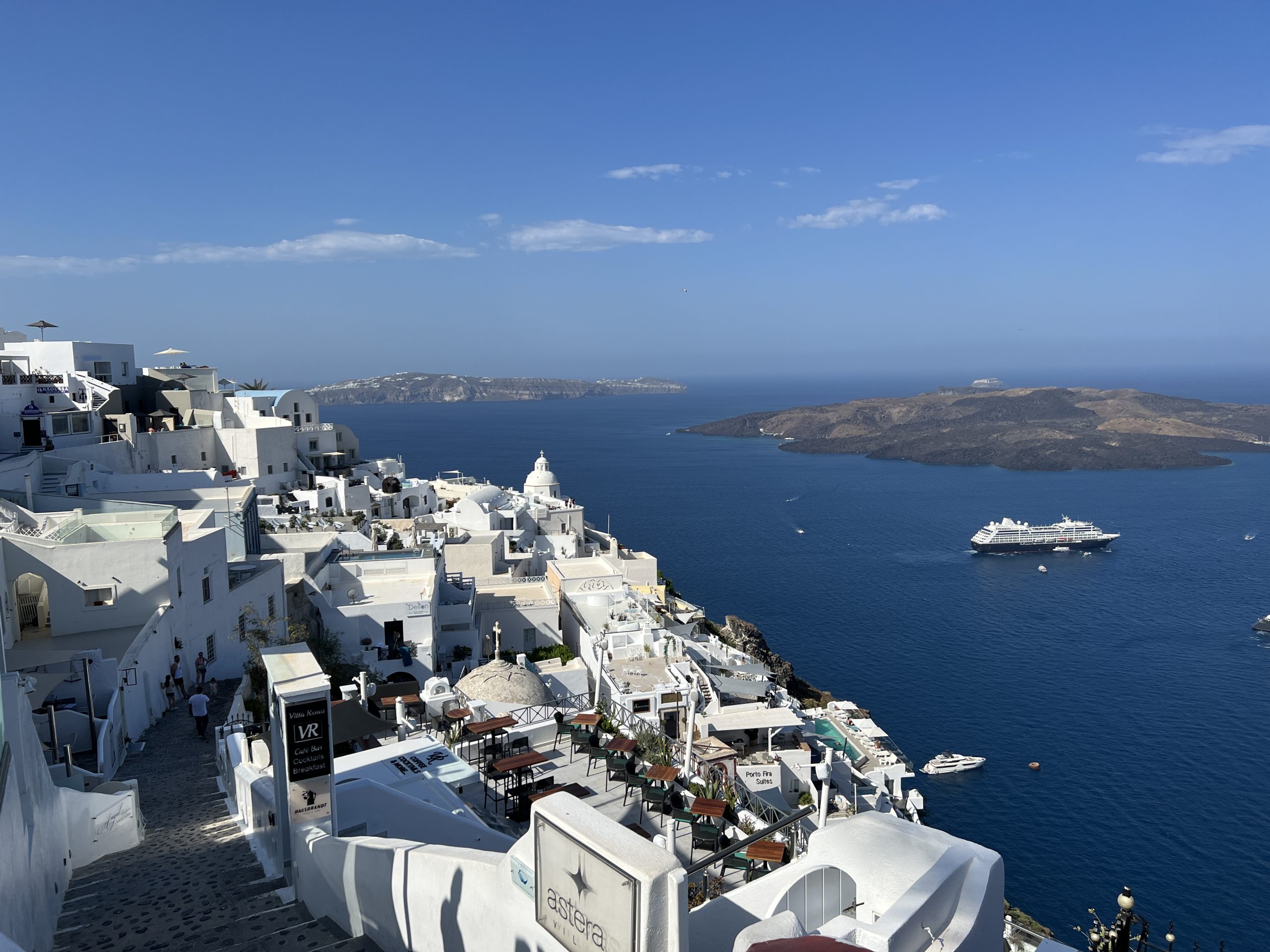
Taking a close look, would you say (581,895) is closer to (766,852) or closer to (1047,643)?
(766,852)

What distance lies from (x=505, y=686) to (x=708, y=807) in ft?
22.9

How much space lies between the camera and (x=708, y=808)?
881 centimetres

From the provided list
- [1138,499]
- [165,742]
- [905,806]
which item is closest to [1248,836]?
[905,806]

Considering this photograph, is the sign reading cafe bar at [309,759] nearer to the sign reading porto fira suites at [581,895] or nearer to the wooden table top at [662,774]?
the sign reading porto fira suites at [581,895]

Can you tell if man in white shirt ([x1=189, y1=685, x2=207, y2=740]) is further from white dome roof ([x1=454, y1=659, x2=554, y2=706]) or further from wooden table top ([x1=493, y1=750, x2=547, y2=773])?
white dome roof ([x1=454, y1=659, x2=554, y2=706])

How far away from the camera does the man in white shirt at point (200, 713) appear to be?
10477mm

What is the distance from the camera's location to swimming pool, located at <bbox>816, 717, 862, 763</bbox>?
23625 mm

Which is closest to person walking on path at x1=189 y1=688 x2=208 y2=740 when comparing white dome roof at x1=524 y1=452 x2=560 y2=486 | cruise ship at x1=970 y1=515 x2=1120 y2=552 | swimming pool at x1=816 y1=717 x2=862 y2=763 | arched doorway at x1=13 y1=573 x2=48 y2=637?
arched doorway at x1=13 y1=573 x2=48 y2=637

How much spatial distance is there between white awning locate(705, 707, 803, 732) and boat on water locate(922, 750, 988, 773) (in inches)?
374

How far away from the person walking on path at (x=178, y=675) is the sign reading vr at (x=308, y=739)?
7.57 meters

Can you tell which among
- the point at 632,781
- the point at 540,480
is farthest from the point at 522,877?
the point at 540,480

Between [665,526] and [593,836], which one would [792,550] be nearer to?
[665,526]

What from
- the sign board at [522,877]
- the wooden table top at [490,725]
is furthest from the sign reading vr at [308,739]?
the wooden table top at [490,725]

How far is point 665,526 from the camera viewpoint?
211 feet
